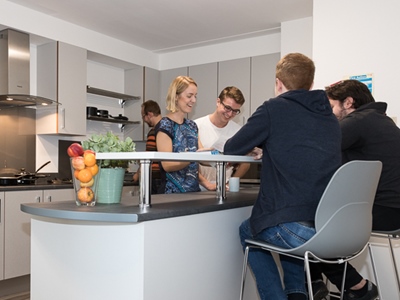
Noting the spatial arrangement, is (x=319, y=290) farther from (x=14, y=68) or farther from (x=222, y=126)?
(x=14, y=68)

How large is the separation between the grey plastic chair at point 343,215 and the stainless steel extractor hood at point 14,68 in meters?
2.94

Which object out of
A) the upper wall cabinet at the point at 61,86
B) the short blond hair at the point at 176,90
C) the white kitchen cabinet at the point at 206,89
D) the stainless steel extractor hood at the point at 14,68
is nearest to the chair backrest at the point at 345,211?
the short blond hair at the point at 176,90

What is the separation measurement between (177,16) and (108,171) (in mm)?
2799

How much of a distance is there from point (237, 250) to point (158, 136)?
802 mm

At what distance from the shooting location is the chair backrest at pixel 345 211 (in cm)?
149

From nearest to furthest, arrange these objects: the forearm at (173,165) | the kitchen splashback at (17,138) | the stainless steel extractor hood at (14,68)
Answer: the forearm at (173,165), the stainless steel extractor hood at (14,68), the kitchen splashback at (17,138)

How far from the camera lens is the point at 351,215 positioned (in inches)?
62.3

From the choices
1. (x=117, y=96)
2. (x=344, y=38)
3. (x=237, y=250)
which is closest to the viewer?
(x=237, y=250)

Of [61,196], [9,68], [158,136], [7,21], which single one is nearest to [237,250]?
[158,136]

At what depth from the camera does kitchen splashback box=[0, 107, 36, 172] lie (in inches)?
156

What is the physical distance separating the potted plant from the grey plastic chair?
2.23 feet

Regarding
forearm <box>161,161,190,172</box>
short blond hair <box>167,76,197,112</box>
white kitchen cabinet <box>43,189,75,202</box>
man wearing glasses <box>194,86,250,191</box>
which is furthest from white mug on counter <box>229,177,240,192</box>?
white kitchen cabinet <box>43,189,75,202</box>

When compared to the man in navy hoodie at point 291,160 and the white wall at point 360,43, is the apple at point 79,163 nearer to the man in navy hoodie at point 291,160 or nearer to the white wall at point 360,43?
the man in navy hoodie at point 291,160

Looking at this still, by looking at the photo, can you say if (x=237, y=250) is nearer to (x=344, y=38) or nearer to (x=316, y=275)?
(x=316, y=275)
